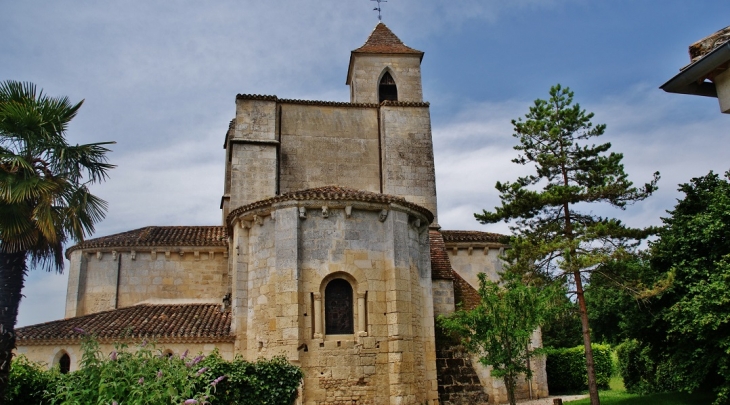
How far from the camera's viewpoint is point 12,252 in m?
10.6

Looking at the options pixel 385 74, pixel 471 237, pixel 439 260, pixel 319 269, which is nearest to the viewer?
pixel 319 269

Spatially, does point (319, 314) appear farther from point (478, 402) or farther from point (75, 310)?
point (75, 310)

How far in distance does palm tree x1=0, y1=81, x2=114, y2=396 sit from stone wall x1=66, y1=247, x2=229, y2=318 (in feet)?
30.9

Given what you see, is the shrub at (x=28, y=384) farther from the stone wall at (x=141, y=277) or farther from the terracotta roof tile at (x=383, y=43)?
the terracotta roof tile at (x=383, y=43)

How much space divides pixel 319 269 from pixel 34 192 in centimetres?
665

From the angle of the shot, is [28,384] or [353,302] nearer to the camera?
[28,384]

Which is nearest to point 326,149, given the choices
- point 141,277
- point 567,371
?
point 141,277

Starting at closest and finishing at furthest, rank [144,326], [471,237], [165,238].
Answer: [144,326] → [165,238] → [471,237]

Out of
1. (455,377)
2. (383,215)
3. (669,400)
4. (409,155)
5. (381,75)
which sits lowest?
(669,400)

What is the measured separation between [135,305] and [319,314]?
28.9 feet

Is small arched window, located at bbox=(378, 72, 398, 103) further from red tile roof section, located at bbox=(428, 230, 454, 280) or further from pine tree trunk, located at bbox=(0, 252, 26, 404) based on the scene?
pine tree trunk, located at bbox=(0, 252, 26, 404)

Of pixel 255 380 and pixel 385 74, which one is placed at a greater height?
pixel 385 74

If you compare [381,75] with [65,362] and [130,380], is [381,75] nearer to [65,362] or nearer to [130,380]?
[65,362]

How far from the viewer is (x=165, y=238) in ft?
69.7
